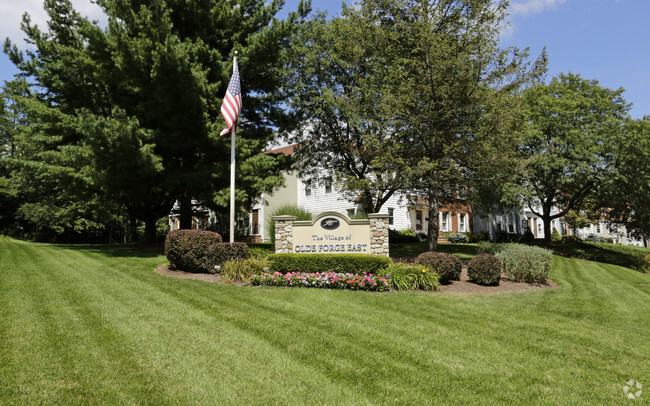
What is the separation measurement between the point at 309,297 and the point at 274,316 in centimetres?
181

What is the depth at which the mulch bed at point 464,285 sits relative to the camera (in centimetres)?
1022

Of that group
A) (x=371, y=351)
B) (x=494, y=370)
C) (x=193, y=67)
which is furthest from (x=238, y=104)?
(x=494, y=370)

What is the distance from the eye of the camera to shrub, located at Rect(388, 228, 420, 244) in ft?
84.5

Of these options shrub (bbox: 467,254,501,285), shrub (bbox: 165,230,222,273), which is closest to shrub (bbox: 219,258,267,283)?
shrub (bbox: 165,230,222,273)

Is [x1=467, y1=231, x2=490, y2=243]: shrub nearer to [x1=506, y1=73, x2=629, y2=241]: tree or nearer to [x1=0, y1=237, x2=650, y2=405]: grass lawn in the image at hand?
[x1=506, y1=73, x2=629, y2=241]: tree

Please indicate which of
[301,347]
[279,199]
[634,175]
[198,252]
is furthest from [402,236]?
[301,347]

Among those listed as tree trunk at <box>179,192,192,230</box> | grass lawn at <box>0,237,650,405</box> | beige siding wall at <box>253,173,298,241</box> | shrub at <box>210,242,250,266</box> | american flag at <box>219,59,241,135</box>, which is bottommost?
grass lawn at <box>0,237,650,405</box>

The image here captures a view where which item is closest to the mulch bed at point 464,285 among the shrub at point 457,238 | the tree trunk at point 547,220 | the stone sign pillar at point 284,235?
the stone sign pillar at point 284,235

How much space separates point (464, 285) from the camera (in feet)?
35.7

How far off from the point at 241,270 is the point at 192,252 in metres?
1.92

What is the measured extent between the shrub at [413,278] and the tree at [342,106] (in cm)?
473

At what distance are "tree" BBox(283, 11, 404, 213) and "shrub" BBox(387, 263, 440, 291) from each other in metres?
4.73

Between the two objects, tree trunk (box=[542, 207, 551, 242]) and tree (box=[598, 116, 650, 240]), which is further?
tree trunk (box=[542, 207, 551, 242])

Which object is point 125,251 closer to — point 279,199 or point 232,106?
point 232,106
